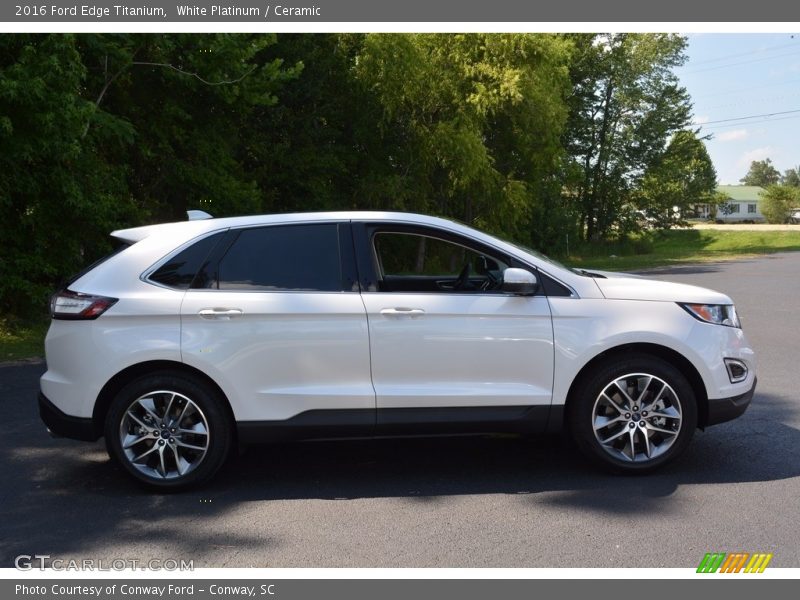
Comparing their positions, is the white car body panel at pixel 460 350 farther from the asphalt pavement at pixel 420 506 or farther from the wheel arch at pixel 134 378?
the wheel arch at pixel 134 378

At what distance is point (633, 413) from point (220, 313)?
2.68m

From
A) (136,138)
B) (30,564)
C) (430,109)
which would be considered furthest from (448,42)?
(30,564)

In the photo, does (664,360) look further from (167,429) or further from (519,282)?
(167,429)

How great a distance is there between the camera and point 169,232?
18.4ft

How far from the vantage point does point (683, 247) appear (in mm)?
50906

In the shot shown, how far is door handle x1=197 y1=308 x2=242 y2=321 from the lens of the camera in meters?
5.30

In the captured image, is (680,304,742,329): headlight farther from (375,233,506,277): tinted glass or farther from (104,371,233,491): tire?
(104,371,233,491): tire

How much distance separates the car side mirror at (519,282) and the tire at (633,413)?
2.23 ft

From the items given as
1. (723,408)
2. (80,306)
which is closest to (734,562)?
(723,408)

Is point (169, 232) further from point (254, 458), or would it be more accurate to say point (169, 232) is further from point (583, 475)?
point (583, 475)

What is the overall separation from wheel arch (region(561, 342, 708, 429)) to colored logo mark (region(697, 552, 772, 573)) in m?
1.43

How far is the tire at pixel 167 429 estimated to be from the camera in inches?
209

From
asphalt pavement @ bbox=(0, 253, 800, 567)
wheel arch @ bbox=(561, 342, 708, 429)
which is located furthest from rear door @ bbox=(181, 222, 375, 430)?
wheel arch @ bbox=(561, 342, 708, 429)

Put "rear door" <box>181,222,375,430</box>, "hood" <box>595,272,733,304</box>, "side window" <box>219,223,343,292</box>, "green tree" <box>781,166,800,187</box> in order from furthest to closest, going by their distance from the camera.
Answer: "green tree" <box>781,166,800,187</box>
"hood" <box>595,272,733,304</box>
"side window" <box>219,223,343,292</box>
"rear door" <box>181,222,375,430</box>
